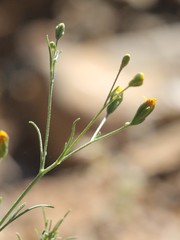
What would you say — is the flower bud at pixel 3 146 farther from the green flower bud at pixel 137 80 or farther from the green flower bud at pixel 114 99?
the green flower bud at pixel 137 80

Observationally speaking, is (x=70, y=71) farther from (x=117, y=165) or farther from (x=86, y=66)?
(x=117, y=165)

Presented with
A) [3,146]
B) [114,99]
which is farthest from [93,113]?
[3,146]

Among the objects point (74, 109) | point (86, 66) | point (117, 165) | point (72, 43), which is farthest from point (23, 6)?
point (117, 165)

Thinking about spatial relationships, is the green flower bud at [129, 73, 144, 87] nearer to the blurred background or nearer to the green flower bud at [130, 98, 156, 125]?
the green flower bud at [130, 98, 156, 125]

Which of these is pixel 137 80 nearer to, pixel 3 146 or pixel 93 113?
pixel 3 146

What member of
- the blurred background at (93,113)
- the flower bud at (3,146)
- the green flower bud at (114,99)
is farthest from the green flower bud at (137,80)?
the blurred background at (93,113)

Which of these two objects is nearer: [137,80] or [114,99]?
[114,99]

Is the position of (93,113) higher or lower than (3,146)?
lower

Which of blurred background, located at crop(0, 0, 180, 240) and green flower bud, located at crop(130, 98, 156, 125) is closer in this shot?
green flower bud, located at crop(130, 98, 156, 125)

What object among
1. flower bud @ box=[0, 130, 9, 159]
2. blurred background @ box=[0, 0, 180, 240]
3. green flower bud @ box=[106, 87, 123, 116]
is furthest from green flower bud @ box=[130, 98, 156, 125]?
blurred background @ box=[0, 0, 180, 240]
